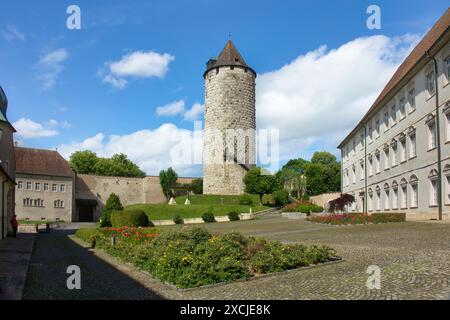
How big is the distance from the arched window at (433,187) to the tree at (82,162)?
76.1 m

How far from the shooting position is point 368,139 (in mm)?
41531

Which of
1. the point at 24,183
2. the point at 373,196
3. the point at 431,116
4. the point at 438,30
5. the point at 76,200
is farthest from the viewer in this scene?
the point at 76,200

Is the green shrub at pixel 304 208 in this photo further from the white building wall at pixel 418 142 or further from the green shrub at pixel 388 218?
the green shrub at pixel 388 218

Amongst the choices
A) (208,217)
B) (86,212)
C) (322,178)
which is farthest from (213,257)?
(322,178)

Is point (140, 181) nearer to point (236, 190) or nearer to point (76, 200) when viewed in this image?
point (76, 200)

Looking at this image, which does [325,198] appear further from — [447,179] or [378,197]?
[447,179]

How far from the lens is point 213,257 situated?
11.4 meters

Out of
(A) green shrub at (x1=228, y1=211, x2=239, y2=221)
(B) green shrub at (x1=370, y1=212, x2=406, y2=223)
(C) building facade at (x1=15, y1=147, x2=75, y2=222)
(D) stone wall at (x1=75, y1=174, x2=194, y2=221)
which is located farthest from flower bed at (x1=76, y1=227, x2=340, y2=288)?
(D) stone wall at (x1=75, y1=174, x2=194, y2=221)

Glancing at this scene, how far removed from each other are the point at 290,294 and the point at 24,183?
64.3 meters

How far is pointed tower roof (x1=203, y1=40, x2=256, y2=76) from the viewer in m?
68.9

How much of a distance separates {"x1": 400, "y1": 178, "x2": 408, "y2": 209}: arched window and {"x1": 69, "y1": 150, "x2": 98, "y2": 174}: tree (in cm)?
7175

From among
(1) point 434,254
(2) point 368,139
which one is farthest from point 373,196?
(1) point 434,254

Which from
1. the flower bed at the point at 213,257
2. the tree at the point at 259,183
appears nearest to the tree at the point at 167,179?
the tree at the point at 259,183
